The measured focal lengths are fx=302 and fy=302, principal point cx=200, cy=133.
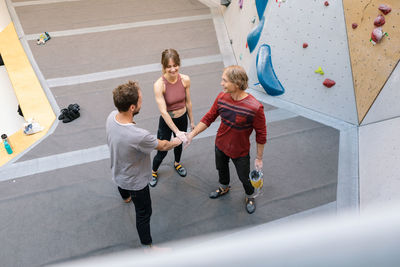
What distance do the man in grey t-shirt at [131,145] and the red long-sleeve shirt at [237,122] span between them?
0.52 metres

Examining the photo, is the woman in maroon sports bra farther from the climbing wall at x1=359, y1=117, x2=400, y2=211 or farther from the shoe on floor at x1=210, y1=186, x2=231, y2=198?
the climbing wall at x1=359, y1=117, x2=400, y2=211

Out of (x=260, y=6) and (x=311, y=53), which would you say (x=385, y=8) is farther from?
(x=260, y=6)

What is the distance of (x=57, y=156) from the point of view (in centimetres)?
384

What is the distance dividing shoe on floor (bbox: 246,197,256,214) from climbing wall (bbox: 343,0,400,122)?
6.46ft

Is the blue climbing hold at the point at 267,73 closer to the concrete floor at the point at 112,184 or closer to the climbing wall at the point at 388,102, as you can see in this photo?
the concrete floor at the point at 112,184

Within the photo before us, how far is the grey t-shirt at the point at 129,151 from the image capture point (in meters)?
2.07

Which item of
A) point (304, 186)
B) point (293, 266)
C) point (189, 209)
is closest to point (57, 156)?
point (189, 209)

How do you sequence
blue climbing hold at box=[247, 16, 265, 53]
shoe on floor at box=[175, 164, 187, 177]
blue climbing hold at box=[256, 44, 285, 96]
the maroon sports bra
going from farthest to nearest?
1. blue climbing hold at box=[247, 16, 265, 53]
2. blue climbing hold at box=[256, 44, 285, 96]
3. shoe on floor at box=[175, 164, 187, 177]
4. the maroon sports bra

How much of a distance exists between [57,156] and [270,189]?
266cm

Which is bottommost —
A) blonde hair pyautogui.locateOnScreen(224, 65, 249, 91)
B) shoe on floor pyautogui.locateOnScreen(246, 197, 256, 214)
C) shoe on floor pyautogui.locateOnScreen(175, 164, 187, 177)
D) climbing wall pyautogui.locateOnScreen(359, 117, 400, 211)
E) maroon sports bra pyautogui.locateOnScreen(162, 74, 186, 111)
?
shoe on floor pyautogui.locateOnScreen(246, 197, 256, 214)

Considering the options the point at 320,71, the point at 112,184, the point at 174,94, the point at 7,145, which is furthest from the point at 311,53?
the point at 7,145

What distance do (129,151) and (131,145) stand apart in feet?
0.22

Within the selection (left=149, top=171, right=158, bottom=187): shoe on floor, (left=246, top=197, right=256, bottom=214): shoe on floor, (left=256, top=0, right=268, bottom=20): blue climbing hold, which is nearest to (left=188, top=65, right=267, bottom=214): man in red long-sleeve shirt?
(left=246, top=197, right=256, bottom=214): shoe on floor

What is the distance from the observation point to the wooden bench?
404 cm
